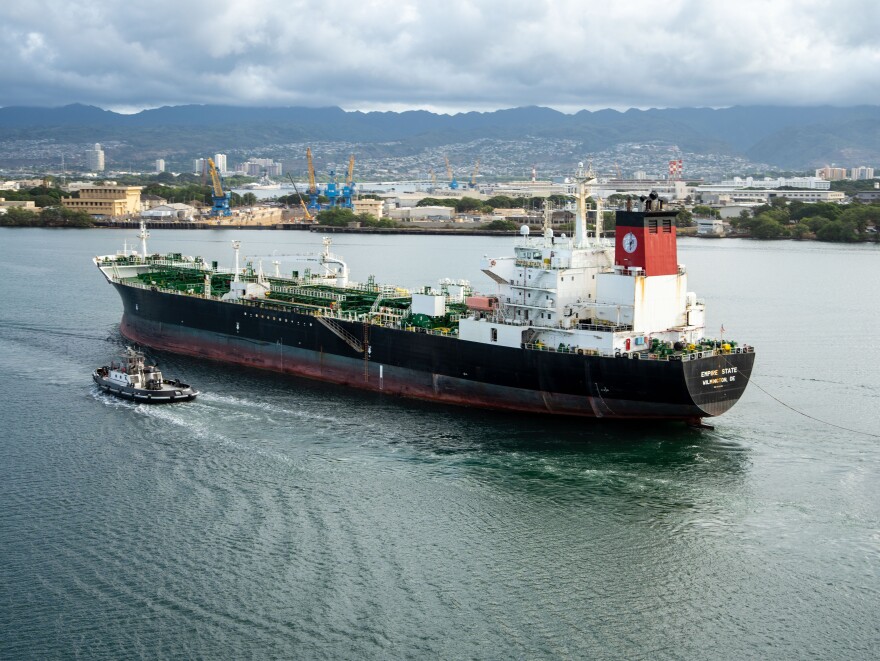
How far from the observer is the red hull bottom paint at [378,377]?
2780 cm

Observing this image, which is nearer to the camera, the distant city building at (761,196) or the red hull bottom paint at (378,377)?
the red hull bottom paint at (378,377)

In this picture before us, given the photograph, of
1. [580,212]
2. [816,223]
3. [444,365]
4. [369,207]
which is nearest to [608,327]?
[580,212]

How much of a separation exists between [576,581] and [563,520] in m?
2.84

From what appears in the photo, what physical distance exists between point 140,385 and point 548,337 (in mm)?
13188

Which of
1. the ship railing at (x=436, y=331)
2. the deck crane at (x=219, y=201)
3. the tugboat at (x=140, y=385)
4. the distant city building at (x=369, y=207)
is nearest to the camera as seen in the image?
the tugboat at (x=140, y=385)

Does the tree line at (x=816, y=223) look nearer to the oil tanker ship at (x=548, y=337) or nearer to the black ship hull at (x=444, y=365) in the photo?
the oil tanker ship at (x=548, y=337)

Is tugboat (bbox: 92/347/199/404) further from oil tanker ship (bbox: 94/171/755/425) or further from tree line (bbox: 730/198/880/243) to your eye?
tree line (bbox: 730/198/880/243)

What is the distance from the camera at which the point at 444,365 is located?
30.8 m

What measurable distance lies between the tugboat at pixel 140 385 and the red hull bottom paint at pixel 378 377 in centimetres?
450

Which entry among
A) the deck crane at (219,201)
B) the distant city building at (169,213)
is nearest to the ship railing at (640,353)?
the distant city building at (169,213)

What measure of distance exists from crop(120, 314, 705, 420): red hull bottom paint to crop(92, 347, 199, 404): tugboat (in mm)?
4500

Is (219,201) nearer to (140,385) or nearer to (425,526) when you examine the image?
(140,385)

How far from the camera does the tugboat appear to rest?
30.8m

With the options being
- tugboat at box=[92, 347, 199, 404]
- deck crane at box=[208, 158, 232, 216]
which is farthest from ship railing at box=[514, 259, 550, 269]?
deck crane at box=[208, 158, 232, 216]
